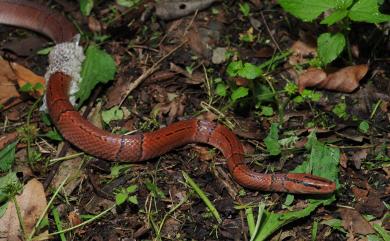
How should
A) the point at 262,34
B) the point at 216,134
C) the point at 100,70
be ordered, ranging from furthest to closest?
the point at 262,34 → the point at 100,70 → the point at 216,134

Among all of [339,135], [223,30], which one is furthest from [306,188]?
[223,30]

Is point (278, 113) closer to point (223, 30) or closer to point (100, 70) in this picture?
point (223, 30)

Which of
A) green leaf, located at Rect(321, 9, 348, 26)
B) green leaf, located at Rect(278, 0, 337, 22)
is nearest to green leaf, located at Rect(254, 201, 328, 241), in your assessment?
green leaf, located at Rect(321, 9, 348, 26)

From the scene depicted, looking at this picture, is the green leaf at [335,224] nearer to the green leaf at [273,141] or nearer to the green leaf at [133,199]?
the green leaf at [273,141]

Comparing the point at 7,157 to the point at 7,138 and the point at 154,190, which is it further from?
the point at 154,190

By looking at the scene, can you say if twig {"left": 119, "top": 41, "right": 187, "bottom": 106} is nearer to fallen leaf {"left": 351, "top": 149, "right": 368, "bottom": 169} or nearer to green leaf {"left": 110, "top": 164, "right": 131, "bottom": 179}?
green leaf {"left": 110, "top": 164, "right": 131, "bottom": 179}

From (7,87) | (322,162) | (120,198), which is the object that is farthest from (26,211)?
(322,162)
